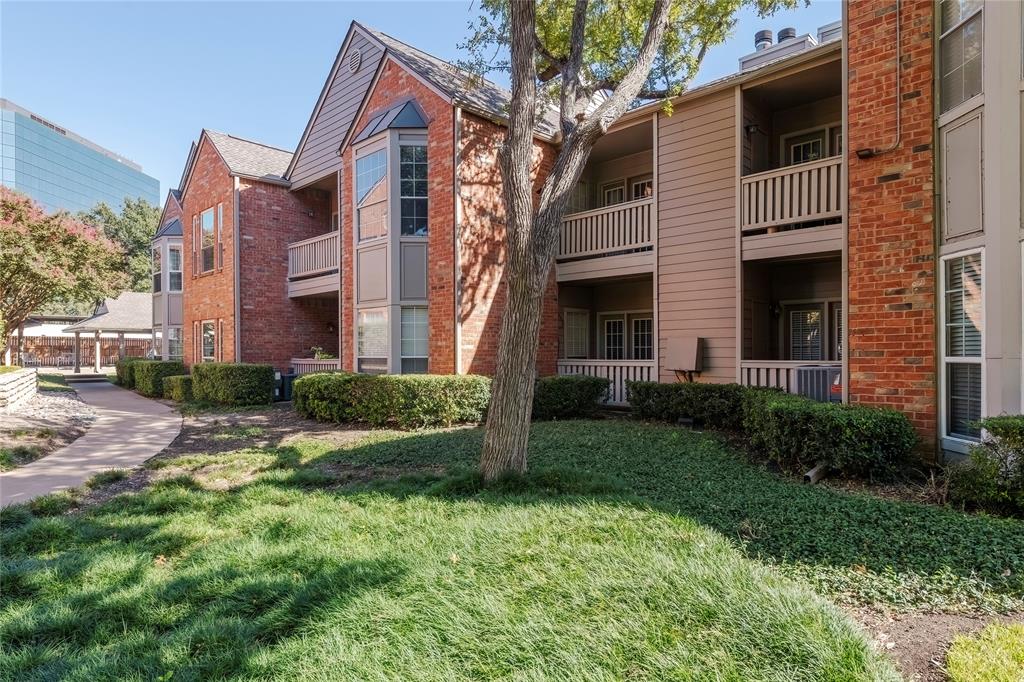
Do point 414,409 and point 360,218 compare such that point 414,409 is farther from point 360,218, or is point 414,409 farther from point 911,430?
point 911,430

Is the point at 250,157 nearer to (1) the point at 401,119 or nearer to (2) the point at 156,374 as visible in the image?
(2) the point at 156,374

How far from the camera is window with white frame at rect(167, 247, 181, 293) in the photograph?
19828 mm

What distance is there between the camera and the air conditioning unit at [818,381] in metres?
7.70

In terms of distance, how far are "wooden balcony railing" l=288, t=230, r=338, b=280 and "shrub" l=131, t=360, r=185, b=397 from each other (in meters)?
5.83

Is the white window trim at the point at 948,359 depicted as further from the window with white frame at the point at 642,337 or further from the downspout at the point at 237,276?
the downspout at the point at 237,276

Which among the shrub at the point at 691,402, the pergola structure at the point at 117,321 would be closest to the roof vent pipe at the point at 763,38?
the shrub at the point at 691,402

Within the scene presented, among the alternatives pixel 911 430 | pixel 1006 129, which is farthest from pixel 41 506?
pixel 1006 129

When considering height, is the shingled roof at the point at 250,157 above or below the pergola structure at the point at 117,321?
above

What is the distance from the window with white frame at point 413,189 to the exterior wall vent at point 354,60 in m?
4.54

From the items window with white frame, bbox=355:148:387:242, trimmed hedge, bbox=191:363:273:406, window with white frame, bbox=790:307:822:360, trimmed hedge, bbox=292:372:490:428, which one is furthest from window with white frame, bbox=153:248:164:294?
window with white frame, bbox=790:307:822:360

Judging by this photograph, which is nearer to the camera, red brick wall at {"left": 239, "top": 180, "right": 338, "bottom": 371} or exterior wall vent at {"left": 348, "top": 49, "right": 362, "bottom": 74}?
exterior wall vent at {"left": 348, "top": 49, "right": 362, "bottom": 74}

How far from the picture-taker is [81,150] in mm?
100312

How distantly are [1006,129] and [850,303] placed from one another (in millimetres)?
2185

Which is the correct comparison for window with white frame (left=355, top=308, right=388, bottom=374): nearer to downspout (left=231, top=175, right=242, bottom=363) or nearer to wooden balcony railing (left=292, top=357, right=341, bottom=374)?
wooden balcony railing (left=292, top=357, right=341, bottom=374)
